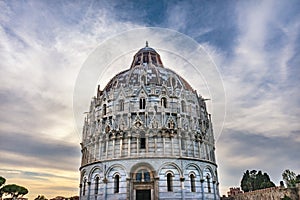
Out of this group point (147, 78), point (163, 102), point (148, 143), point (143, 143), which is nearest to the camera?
point (148, 143)

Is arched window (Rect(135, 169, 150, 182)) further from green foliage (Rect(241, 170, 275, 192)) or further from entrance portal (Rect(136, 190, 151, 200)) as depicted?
green foliage (Rect(241, 170, 275, 192))

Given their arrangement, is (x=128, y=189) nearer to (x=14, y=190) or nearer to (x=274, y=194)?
(x=274, y=194)

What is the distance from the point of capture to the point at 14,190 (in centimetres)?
5316

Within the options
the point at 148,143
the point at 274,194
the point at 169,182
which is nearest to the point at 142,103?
the point at 148,143

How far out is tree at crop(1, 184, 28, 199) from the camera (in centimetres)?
5213

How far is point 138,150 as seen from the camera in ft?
111

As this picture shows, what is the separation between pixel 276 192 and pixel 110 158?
20.3 meters

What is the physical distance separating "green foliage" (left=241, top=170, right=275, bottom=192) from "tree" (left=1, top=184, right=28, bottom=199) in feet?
160

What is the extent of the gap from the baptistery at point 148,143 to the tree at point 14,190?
23.4 meters

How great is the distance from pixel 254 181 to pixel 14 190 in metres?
50.9

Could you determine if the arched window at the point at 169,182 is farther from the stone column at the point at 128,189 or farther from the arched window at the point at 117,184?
the arched window at the point at 117,184

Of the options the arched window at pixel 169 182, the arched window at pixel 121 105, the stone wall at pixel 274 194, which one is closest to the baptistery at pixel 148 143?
the arched window at pixel 169 182

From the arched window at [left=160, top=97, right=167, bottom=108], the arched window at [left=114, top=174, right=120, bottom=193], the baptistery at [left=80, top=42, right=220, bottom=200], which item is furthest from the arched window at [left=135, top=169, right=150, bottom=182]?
the arched window at [left=160, top=97, right=167, bottom=108]

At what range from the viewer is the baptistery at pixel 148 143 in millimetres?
32594
